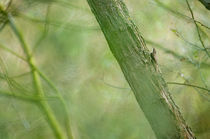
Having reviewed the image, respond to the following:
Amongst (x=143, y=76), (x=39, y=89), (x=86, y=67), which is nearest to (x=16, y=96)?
(x=39, y=89)

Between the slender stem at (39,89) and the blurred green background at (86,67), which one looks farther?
the slender stem at (39,89)

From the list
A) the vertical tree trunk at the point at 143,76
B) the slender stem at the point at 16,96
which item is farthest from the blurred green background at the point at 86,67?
the vertical tree trunk at the point at 143,76

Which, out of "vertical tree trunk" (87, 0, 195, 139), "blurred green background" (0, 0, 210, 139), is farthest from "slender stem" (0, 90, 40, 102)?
"vertical tree trunk" (87, 0, 195, 139)

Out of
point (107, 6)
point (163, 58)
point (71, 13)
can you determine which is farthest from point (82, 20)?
point (107, 6)

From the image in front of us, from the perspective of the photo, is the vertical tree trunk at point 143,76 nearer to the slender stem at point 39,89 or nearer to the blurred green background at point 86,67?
the blurred green background at point 86,67

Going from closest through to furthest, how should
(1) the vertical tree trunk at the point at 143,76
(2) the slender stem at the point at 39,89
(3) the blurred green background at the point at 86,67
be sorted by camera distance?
1. (1) the vertical tree trunk at the point at 143,76
2. (3) the blurred green background at the point at 86,67
3. (2) the slender stem at the point at 39,89

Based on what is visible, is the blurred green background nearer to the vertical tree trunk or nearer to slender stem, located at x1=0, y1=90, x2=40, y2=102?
slender stem, located at x1=0, y1=90, x2=40, y2=102
